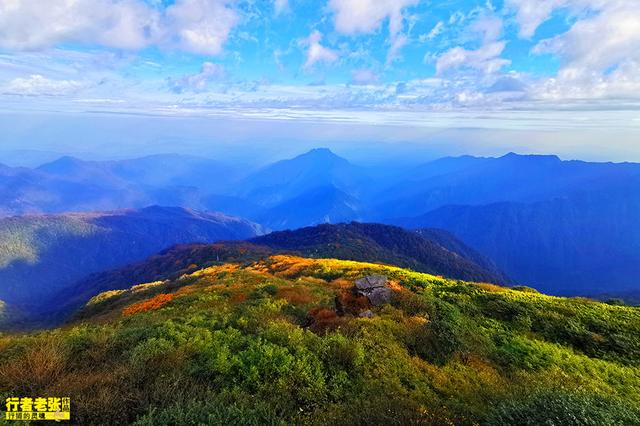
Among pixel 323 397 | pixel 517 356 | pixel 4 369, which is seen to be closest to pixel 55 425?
pixel 4 369

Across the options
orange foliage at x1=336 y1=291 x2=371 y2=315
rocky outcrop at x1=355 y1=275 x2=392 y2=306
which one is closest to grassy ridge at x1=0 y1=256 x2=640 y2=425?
orange foliage at x1=336 y1=291 x2=371 y2=315

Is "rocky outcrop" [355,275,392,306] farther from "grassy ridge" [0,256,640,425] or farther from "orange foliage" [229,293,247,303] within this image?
"orange foliage" [229,293,247,303]

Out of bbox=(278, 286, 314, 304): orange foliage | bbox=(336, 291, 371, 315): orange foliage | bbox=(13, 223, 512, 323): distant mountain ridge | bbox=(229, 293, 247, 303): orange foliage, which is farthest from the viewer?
bbox=(13, 223, 512, 323): distant mountain ridge

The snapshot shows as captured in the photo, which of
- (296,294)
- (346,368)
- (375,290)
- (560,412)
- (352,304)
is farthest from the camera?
(296,294)

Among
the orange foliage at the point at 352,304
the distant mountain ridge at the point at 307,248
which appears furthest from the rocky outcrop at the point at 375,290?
the distant mountain ridge at the point at 307,248

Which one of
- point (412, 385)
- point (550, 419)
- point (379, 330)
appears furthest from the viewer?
point (379, 330)

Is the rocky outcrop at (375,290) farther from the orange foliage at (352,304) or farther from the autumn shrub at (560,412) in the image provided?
the autumn shrub at (560,412)

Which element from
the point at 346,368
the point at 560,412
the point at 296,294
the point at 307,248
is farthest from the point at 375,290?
the point at 307,248

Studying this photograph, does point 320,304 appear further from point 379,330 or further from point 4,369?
point 4,369

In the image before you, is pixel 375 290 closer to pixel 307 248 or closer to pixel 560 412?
pixel 560 412
